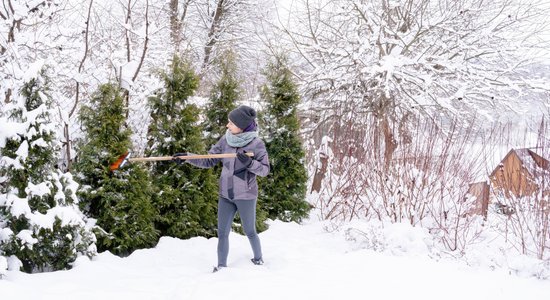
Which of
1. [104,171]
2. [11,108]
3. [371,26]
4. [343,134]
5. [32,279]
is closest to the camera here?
[32,279]

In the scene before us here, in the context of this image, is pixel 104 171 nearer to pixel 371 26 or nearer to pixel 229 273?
pixel 229 273

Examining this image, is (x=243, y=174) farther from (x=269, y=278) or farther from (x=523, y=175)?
(x=523, y=175)

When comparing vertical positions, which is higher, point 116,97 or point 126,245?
point 116,97

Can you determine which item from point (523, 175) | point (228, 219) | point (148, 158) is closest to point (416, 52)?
point (523, 175)

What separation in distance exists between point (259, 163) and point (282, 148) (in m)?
2.42

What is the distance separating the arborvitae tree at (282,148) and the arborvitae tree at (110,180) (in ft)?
7.02

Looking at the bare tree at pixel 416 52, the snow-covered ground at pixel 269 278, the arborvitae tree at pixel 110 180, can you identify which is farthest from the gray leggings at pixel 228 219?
the bare tree at pixel 416 52

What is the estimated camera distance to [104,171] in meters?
4.29

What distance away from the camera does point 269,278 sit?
11.8 ft

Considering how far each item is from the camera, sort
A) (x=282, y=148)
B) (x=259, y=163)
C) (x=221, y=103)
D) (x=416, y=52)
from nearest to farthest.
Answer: (x=259, y=163)
(x=221, y=103)
(x=282, y=148)
(x=416, y=52)

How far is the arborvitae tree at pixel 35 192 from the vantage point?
3.44 metres

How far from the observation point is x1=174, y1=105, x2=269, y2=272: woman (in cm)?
384

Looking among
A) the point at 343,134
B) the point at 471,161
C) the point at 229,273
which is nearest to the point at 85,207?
the point at 229,273

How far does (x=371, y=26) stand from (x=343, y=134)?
2790mm
